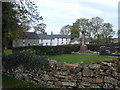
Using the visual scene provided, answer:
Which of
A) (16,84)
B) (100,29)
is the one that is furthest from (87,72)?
(100,29)

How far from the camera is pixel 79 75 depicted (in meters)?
3.80

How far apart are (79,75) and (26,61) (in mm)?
2201

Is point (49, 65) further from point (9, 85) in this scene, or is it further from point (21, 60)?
point (9, 85)

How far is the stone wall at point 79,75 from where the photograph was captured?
10.7 ft

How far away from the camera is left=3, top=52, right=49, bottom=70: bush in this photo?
4711 mm

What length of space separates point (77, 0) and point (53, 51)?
859 cm

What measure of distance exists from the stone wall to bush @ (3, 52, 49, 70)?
198mm

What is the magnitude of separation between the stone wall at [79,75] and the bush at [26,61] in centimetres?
20

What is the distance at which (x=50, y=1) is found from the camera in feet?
22.1

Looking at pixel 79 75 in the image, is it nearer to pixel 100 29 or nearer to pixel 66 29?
pixel 100 29

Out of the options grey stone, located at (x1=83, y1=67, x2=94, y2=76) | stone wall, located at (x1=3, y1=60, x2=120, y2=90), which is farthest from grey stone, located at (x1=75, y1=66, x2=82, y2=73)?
grey stone, located at (x1=83, y1=67, x2=94, y2=76)

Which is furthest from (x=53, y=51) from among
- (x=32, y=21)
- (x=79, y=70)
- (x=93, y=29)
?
(x=93, y=29)

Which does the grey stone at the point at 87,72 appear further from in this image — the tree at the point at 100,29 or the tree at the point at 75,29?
the tree at the point at 75,29

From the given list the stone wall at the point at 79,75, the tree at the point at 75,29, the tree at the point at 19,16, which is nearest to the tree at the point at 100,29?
the tree at the point at 75,29
